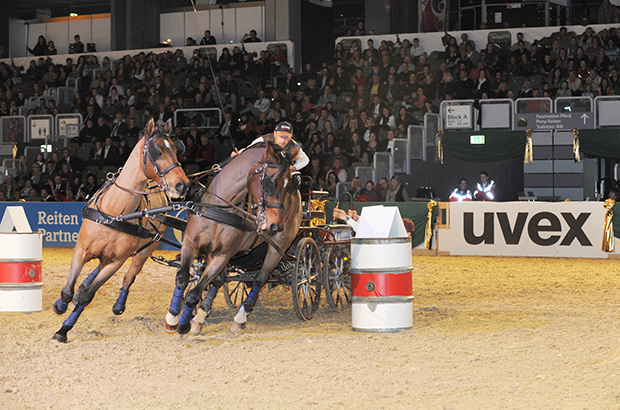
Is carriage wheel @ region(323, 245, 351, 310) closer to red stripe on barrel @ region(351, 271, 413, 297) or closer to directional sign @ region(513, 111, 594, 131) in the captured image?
red stripe on barrel @ region(351, 271, 413, 297)

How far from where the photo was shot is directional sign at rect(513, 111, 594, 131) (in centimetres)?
1995

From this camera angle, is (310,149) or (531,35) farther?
(531,35)

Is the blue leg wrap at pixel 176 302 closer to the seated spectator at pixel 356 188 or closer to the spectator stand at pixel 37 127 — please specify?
the seated spectator at pixel 356 188

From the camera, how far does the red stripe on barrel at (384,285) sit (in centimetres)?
759

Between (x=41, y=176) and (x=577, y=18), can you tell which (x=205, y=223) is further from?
(x=577, y=18)

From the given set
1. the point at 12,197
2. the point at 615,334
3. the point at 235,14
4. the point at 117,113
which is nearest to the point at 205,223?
the point at 615,334

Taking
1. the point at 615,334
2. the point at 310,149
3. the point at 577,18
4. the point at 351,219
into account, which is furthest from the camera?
the point at 577,18

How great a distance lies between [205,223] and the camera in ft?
24.1

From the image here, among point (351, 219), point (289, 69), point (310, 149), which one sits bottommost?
point (351, 219)

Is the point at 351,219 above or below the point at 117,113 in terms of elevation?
below

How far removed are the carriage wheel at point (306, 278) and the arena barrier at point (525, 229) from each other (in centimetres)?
840

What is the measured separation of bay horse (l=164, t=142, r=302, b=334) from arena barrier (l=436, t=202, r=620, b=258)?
9642 mm

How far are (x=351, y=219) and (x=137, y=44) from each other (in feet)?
72.0

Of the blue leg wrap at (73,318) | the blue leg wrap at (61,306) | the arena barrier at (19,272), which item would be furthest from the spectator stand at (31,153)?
the blue leg wrap at (73,318)
